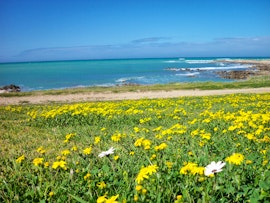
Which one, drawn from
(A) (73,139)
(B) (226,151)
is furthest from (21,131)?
(B) (226,151)

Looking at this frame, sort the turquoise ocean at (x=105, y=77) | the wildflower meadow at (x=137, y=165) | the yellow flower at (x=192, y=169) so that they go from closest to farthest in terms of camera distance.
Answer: the yellow flower at (x=192, y=169)
the wildflower meadow at (x=137, y=165)
the turquoise ocean at (x=105, y=77)

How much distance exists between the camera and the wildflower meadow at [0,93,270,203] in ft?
9.64

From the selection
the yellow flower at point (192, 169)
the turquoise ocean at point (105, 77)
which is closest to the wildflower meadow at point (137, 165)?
the yellow flower at point (192, 169)

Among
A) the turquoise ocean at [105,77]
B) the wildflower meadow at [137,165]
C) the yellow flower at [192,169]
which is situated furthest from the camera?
the turquoise ocean at [105,77]

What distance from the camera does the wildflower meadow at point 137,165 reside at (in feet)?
9.64

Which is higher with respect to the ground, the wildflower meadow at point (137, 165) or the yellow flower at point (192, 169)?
the yellow flower at point (192, 169)

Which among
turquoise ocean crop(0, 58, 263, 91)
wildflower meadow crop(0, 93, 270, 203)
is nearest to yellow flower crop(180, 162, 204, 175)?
wildflower meadow crop(0, 93, 270, 203)

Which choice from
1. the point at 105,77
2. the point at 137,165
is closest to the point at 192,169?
the point at 137,165

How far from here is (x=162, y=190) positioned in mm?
3084

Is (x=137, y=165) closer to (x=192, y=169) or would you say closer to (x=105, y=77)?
(x=192, y=169)

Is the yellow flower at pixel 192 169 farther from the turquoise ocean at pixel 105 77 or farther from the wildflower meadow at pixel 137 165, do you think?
the turquoise ocean at pixel 105 77

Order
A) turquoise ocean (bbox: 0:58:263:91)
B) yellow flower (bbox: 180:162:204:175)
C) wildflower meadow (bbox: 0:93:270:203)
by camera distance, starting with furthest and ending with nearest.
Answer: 1. turquoise ocean (bbox: 0:58:263:91)
2. wildflower meadow (bbox: 0:93:270:203)
3. yellow flower (bbox: 180:162:204:175)

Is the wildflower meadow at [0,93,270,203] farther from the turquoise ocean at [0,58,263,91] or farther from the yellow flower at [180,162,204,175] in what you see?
the turquoise ocean at [0,58,263,91]

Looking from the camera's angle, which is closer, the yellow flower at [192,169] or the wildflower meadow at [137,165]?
the yellow flower at [192,169]
